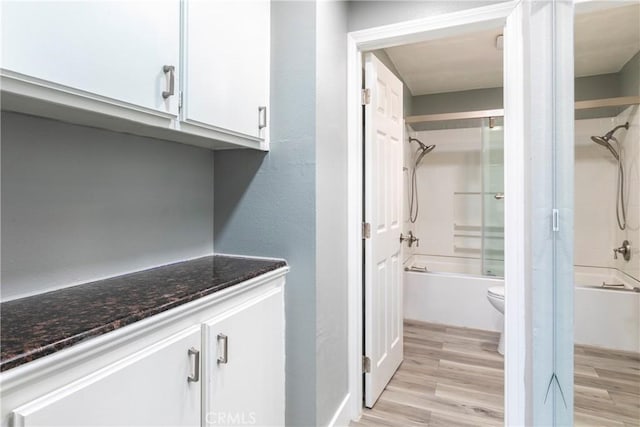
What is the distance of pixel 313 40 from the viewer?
1520 mm

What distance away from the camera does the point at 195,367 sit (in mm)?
1052

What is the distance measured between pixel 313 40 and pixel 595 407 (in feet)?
6.94

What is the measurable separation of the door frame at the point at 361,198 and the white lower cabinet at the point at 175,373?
1.66ft

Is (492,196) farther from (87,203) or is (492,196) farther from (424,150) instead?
(87,203)

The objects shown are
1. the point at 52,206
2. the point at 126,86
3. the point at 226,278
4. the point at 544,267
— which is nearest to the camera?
the point at 126,86

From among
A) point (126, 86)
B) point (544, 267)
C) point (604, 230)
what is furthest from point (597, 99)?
point (126, 86)

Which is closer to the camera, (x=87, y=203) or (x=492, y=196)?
(x=87, y=203)

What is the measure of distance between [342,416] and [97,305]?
1.39 metres

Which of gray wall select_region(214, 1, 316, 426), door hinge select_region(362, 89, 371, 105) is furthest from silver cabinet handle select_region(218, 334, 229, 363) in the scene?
door hinge select_region(362, 89, 371, 105)

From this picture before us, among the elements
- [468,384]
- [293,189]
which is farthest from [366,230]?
[468,384]

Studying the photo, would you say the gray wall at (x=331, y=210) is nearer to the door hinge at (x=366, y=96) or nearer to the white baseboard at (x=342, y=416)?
the white baseboard at (x=342, y=416)

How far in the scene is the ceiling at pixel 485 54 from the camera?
1.48 m

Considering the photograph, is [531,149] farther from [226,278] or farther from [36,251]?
[36,251]

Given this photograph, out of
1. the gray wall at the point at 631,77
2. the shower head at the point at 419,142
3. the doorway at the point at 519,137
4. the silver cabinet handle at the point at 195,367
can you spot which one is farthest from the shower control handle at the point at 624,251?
the shower head at the point at 419,142
